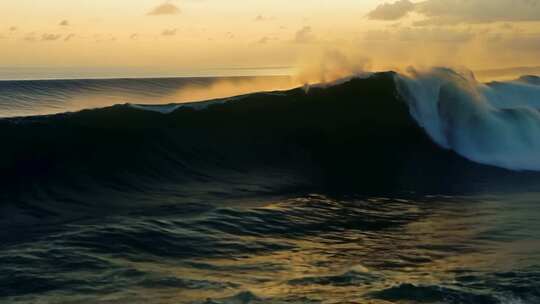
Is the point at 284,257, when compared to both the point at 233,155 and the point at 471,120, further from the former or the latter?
the point at 471,120

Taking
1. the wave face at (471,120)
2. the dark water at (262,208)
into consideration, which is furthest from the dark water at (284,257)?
the wave face at (471,120)

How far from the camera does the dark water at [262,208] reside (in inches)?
235

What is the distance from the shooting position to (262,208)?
9.32m

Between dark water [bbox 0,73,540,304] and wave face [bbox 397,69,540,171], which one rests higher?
wave face [bbox 397,69,540,171]

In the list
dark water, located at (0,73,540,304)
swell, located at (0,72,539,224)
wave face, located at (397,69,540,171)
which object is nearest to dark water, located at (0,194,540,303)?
dark water, located at (0,73,540,304)

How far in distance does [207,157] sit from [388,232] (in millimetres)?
5525

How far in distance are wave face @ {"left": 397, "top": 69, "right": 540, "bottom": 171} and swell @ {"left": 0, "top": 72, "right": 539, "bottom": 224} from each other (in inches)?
15.1

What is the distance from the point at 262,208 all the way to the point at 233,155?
13.1 ft

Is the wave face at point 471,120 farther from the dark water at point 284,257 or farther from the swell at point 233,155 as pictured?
Result: the dark water at point 284,257

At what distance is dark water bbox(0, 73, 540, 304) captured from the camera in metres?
5.96

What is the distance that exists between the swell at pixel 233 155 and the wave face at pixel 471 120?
0.38 metres

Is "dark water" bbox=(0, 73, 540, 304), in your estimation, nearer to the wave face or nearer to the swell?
the swell

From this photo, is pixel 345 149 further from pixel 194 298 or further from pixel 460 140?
pixel 194 298

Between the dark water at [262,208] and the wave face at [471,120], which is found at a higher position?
the wave face at [471,120]
